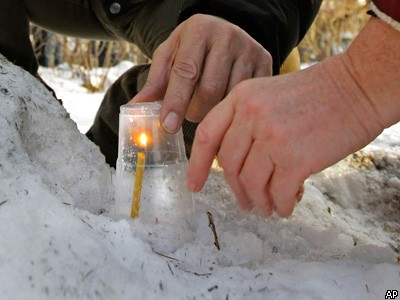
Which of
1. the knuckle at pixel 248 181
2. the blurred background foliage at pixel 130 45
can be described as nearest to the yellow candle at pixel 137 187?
the knuckle at pixel 248 181

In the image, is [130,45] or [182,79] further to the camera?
[130,45]

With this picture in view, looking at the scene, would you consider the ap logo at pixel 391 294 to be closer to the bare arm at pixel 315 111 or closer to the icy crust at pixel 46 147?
the bare arm at pixel 315 111

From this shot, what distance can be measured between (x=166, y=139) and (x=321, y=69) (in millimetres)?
381

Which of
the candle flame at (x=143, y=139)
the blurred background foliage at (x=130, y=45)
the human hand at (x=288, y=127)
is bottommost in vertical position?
the blurred background foliage at (x=130, y=45)

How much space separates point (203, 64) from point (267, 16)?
1.48ft

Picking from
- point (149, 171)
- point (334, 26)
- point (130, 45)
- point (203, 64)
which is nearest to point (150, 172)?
point (149, 171)

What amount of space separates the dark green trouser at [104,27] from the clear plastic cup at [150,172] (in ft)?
2.01

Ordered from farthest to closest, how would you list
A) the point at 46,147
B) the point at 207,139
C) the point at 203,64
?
the point at 203,64
the point at 46,147
the point at 207,139

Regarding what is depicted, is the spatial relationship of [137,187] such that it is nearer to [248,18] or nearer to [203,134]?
[203,134]

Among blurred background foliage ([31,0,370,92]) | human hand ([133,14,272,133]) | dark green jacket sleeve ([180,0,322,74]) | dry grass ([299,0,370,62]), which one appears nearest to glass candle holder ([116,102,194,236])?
human hand ([133,14,272,133])

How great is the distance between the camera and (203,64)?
4.17 feet

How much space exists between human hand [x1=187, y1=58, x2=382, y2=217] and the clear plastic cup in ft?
0.44

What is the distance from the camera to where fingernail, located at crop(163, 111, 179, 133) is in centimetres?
113

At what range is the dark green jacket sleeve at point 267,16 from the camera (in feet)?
5.10
